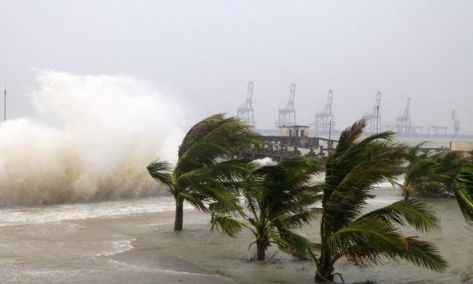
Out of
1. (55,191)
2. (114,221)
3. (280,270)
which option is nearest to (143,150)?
(55,191)

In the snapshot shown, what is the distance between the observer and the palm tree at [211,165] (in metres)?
10.8

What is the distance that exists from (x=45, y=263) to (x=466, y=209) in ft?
21.9

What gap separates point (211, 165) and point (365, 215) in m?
4.94

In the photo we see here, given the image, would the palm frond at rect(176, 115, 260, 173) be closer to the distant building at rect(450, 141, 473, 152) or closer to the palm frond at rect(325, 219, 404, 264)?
the palm frond at rect(325, 219, 404, 264)

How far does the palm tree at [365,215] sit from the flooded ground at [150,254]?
100 cm

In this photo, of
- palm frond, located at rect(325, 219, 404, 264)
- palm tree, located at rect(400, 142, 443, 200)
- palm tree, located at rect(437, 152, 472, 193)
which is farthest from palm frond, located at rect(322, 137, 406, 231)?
palm tree, located at rect(437, 152, 472, 193)

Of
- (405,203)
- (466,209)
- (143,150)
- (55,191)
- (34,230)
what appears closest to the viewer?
(466,209)

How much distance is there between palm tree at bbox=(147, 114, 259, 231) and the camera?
10.8 meters

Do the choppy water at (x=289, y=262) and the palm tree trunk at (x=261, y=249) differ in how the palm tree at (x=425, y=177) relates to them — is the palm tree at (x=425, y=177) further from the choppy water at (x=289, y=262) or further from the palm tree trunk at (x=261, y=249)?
the palm tree trunk at (x=261, y=249)

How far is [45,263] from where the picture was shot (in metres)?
9.17

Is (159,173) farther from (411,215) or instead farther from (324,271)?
(411,215)

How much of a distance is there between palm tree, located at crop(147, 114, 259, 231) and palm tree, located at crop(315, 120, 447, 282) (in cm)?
285

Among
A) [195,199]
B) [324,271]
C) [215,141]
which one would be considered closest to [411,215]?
[324,271]

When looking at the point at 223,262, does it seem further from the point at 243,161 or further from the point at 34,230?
the point at 34,230
